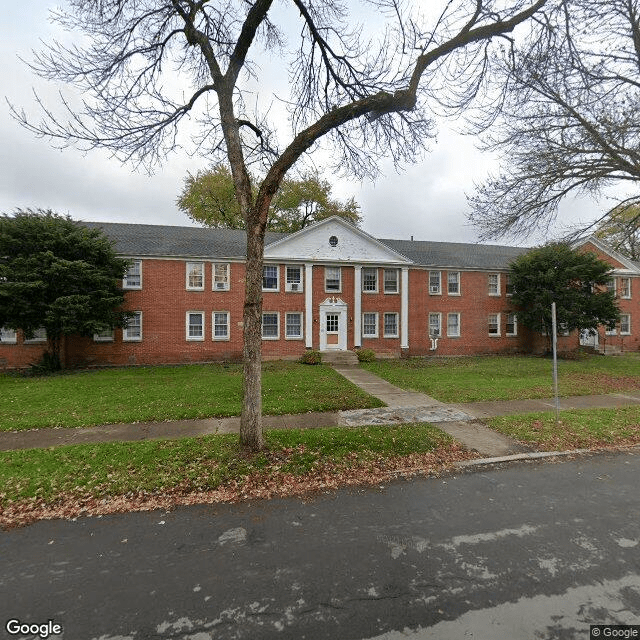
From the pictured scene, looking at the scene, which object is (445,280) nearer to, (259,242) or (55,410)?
(259,242)

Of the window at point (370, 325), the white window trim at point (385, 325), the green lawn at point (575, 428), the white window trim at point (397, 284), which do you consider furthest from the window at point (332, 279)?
the green lawn at point (575, 428)

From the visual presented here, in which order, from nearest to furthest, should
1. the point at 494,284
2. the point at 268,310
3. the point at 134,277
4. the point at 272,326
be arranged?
1. the point at 134,277
2. the point at 268,310
3. the point at 272,326
4. the point at 494,284

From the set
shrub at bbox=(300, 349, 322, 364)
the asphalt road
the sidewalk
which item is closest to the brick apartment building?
shrub at bbox=(300, 349, 322, 364)

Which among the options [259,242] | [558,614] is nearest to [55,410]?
[259,242]

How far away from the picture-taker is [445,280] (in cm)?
2256

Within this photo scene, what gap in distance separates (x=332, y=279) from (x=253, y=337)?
1543 centimetres

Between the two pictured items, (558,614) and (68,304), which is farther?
(68,304)

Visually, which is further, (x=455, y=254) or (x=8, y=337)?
(x=455, y=254)

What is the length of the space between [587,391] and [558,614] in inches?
427

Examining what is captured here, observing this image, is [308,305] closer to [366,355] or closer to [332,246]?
[332,246]

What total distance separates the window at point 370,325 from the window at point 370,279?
157 cm

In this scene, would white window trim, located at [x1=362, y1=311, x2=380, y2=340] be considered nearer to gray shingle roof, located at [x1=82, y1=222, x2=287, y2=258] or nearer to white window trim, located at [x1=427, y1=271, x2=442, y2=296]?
white window trim, located at [x1=427, y1=271, x2=442, y2=296]

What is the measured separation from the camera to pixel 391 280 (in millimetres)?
21406

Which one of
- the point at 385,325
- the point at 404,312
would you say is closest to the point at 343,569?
the point at 385,325
